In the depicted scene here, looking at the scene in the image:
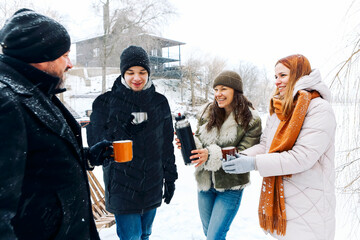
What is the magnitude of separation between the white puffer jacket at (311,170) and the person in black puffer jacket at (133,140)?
1.04 meters

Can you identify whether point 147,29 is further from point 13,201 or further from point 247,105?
point 13,201

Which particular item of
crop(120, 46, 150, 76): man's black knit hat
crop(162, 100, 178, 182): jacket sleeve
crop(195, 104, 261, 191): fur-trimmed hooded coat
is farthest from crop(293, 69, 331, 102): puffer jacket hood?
crop(120, 46, 150, 76): man's black knit hat

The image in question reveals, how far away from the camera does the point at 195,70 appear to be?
30766 mm

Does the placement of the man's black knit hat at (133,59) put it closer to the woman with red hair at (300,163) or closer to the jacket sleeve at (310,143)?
the woman with red hair at (300,163)

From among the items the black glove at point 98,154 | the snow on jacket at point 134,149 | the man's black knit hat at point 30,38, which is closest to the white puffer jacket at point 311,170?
the snow on jacket at point 134,149

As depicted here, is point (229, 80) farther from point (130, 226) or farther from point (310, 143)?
point (130, 226)

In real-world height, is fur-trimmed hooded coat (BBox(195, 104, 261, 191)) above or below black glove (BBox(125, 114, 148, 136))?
below

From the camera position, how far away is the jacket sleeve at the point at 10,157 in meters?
0.83

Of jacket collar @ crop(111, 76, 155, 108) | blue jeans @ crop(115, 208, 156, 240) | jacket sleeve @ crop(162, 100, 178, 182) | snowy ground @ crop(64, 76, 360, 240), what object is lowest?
snowy ground @ crop(64, 76, 360, 240)

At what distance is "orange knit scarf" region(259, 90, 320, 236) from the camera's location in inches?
61.6

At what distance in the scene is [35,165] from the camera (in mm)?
1015

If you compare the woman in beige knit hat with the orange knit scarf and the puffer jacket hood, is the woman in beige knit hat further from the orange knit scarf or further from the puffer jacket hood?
the puffer jacket hood

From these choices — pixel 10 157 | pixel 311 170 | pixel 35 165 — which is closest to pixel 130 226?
pixel 35 165

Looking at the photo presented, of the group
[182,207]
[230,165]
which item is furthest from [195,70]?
[230,165]
